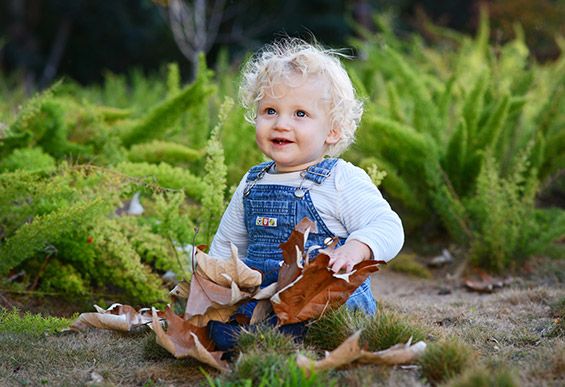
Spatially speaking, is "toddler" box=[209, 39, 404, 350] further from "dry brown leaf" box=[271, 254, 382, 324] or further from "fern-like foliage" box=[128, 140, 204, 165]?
"fern-like foliage" box=[128, 140, 204, 165]

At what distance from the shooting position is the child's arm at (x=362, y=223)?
2092 millimetres

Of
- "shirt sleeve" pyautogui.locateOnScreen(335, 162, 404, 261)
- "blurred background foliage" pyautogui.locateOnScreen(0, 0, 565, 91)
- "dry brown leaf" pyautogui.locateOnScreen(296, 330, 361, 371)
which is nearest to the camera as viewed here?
"dry brown leaf" pyautogui.locateOnScreen(296, 330, 361, 371)

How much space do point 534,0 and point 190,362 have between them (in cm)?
1221

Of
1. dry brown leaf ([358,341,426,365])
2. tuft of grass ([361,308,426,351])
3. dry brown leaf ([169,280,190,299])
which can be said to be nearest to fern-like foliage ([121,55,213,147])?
dry brown leaf ([169,280,190,299])

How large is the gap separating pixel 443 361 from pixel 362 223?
1.93ft

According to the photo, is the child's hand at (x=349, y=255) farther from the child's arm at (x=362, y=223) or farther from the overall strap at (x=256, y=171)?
the overall strap at (x=256, y=171)

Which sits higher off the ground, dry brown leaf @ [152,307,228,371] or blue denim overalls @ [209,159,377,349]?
blue denim overalls @ [209,159,377,349]

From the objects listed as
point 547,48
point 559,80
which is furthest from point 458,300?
point 547,48

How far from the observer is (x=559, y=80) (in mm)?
4965

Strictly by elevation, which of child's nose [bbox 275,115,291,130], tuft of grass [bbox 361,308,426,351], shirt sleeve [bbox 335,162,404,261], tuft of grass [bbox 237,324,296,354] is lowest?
tuft of grass [bbox 237,324,296,354]

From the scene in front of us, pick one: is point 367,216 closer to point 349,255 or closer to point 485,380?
point 349,255

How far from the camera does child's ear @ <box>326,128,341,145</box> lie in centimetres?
249

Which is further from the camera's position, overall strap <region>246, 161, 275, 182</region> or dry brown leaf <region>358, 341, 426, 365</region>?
overall strap <region>246, 161, 275, 182</region>

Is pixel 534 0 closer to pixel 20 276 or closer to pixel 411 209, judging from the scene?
pixel 411 209
